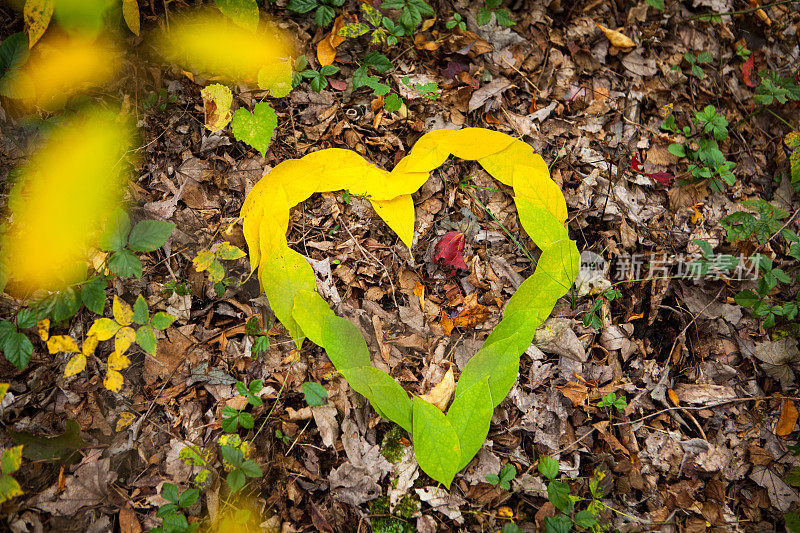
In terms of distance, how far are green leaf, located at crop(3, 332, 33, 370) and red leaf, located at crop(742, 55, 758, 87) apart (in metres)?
4.02

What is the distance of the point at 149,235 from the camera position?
75.9 inches

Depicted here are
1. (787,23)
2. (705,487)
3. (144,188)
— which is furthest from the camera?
(787,23)

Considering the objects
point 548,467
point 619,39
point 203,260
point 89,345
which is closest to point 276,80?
point 203,260

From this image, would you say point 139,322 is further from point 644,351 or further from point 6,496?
point 644,351

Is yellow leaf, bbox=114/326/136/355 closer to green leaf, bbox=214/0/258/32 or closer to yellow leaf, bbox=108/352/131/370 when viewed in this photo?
yellow leaf, bbox=108/352/131/370

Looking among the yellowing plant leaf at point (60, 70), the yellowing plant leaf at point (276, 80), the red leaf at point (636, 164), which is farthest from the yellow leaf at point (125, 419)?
the red leaf at point (636, 164)

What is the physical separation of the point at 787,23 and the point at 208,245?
3.79 metres

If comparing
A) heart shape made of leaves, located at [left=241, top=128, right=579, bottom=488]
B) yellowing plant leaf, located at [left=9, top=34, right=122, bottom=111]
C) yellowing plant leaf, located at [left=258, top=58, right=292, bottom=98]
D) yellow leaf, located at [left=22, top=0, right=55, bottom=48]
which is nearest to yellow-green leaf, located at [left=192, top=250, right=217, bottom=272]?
heart shape made of leaves, located at [left=241, top=128, right=579, bottom=488]

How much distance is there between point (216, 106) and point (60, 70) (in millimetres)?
732

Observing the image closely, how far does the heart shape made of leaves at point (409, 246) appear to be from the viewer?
75.5 inches

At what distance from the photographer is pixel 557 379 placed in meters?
2.12

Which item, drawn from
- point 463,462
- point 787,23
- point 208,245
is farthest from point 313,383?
point 787,23

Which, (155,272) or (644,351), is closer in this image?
(155,272)

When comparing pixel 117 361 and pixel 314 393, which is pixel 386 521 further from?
pixel 117 361
